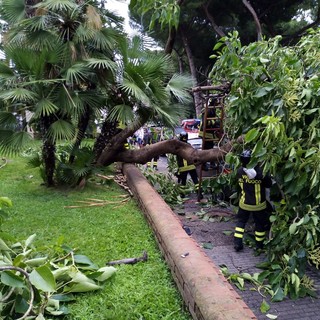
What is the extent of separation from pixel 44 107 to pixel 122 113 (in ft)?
4.47

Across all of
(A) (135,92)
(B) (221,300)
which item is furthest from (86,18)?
(B) (221,300)

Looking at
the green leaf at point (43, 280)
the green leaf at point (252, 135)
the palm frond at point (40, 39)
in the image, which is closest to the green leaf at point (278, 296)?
the green leaf at point (252, 135)

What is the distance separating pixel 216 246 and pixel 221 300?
226 centimetres

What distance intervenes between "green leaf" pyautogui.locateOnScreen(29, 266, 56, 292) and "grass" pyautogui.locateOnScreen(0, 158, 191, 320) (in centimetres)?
71

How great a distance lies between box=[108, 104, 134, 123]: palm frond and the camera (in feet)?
20.9

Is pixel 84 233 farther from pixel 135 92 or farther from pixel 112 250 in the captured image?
pixel 135 92

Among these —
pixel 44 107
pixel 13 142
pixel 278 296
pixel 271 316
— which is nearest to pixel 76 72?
pixel 44 107

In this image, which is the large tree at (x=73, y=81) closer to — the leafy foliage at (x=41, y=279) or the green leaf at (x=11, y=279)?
the leafy foliage at (x=41, y=279)

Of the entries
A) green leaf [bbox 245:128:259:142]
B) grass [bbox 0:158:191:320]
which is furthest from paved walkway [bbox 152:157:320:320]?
green leaf [bbox 245:128:259:142]

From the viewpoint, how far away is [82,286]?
116 inches

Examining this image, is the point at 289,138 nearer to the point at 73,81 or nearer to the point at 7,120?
the point at 73,81

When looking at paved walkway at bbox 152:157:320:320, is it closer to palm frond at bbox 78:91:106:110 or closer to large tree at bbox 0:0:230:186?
large tree at bbox 0:0:230:186

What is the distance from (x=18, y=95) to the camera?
18.2 ft

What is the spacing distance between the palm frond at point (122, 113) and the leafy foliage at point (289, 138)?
2569 millimetres
